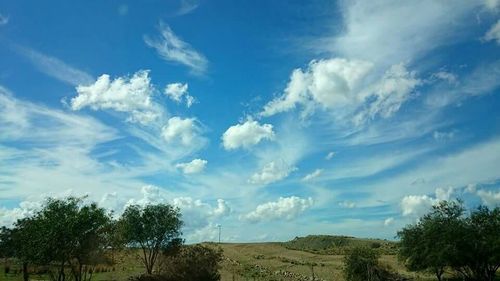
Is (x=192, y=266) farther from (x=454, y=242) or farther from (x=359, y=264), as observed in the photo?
(x=454, y=242)

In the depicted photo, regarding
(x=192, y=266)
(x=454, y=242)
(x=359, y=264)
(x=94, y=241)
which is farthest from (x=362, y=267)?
(x=94, y=241)

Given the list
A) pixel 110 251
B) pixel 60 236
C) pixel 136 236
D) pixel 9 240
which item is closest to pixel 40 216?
pixel 60 236

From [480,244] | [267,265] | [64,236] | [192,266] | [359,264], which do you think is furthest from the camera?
[267,265]

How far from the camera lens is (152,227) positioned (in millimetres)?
59406

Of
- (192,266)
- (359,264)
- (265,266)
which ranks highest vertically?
(265,266)

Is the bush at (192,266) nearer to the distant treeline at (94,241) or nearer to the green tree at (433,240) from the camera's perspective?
the distant treeline at (94,241)

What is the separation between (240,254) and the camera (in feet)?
361

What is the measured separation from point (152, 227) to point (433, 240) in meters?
33.2

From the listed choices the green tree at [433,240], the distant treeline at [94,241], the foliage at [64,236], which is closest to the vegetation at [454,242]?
the green tree at [433,240]

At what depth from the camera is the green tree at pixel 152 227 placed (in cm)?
5903

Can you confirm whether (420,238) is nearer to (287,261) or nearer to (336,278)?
(336,278)

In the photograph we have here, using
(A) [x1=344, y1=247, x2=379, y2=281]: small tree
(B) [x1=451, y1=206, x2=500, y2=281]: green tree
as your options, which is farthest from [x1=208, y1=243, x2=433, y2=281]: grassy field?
(B) [x1=451, y1=206, x2=500, y2=281]: green tree

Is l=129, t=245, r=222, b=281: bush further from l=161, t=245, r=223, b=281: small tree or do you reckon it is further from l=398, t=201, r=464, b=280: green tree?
l=398, t=201, r=464, b=280: green tree

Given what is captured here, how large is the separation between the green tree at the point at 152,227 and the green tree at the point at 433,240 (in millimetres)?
28178
